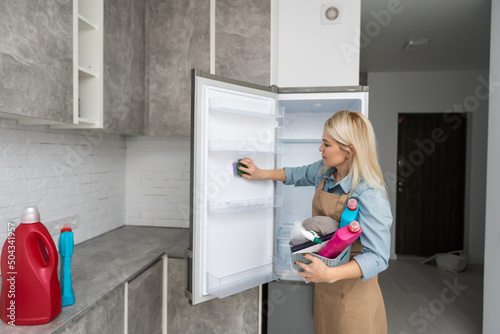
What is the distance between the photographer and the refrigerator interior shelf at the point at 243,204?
4.38 ft

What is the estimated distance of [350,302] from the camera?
1291 millimetres

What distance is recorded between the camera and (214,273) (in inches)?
54.9

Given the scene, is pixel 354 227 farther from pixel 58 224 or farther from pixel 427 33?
pixel 427 33

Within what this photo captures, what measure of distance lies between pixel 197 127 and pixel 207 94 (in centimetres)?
15

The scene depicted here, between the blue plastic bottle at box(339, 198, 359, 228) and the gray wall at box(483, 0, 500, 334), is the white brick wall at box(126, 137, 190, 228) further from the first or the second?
the gray wall at box(483, 0, 500, 334)

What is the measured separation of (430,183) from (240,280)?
4061 millimetres

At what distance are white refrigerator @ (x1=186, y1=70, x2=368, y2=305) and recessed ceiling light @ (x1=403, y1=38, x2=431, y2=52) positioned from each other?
6.76ft

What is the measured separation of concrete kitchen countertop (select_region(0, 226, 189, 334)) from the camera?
1074 millimetres

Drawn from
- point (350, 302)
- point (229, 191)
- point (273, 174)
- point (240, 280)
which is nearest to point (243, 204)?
point (229, 191)

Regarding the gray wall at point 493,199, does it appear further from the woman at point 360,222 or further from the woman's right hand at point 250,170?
the woman's right hand at point 250,170

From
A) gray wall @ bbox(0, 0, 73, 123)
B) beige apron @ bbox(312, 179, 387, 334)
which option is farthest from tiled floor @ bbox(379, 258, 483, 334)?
gray wall @ bbox(0, 0, 73, 123)

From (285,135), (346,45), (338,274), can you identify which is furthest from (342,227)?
(346,45)

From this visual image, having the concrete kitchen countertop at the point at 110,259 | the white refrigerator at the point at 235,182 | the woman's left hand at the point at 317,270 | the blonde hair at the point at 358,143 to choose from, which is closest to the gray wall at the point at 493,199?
the white refrigerator at the point at 235,182

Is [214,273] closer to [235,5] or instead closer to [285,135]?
[285,135]
